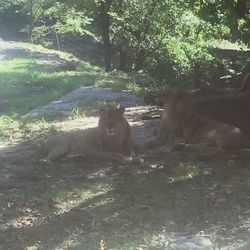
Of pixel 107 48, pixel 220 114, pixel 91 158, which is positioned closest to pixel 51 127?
pixel 91 158

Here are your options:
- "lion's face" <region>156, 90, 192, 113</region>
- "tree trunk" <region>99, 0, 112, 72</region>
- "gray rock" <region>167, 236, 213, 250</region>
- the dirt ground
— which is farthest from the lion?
"tree trunk" <region>99, 0, 112, 72</region>

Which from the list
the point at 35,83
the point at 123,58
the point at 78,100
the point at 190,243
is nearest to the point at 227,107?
the point at 78,100

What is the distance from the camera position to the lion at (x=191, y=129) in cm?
848

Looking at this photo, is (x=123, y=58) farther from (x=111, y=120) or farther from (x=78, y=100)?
(x=111, y=120)

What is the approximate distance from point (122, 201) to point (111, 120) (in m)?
1.99

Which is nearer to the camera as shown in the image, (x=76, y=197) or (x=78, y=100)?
(x=76, y=197)

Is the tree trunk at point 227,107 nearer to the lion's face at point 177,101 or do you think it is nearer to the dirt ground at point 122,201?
the lion's face at point 177,101

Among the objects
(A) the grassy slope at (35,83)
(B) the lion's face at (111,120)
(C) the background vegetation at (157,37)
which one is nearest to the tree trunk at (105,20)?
(C) the background vegetation at (157,37)

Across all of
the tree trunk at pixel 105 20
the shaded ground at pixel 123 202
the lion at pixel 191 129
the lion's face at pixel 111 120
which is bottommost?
the shaded ground at pixel 123 202

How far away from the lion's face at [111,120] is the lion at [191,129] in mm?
1071

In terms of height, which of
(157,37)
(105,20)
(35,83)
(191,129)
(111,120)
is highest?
(105,20)

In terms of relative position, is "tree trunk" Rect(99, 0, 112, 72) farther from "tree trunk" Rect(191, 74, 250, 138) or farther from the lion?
the lion

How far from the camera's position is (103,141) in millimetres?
8234

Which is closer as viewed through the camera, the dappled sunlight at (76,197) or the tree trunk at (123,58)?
the dappled sunlight at (76,197)
